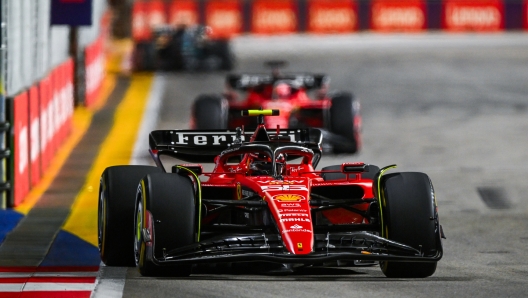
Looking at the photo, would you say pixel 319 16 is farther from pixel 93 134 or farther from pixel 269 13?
pixel 93 134

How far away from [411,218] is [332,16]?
4649 centimetres

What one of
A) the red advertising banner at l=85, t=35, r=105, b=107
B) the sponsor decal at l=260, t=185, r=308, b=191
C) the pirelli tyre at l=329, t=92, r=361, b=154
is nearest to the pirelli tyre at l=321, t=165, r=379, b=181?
the sponsor decal at l=260, t=185, r=308, b=191

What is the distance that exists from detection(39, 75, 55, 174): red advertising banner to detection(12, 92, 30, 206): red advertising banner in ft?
5.28

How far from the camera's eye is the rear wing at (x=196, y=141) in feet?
37.8

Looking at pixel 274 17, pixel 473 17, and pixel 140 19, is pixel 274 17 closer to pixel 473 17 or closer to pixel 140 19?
pixel 140 19

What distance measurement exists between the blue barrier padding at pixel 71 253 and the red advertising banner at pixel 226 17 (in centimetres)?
4304

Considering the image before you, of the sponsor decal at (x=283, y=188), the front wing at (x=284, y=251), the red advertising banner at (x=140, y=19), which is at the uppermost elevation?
the sponsor decal at (x=283, y=188)

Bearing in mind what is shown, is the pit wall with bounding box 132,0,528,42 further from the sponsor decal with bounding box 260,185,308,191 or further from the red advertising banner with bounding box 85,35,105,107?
the sponsor decal with bounding box 260,185,308,191

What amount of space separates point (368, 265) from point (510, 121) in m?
14.7

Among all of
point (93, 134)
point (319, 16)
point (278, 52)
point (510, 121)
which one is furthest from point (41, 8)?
point (319, 16)

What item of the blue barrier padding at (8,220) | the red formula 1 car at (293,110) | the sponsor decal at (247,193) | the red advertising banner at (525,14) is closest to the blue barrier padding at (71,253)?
the blue barrier padding at (8,220)

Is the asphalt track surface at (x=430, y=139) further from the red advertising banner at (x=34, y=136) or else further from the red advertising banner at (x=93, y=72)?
the red advertising banner at (x=34, y=136)

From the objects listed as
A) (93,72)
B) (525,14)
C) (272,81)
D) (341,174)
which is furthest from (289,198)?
(525,14)

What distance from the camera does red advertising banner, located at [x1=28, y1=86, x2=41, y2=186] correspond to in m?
15.5
